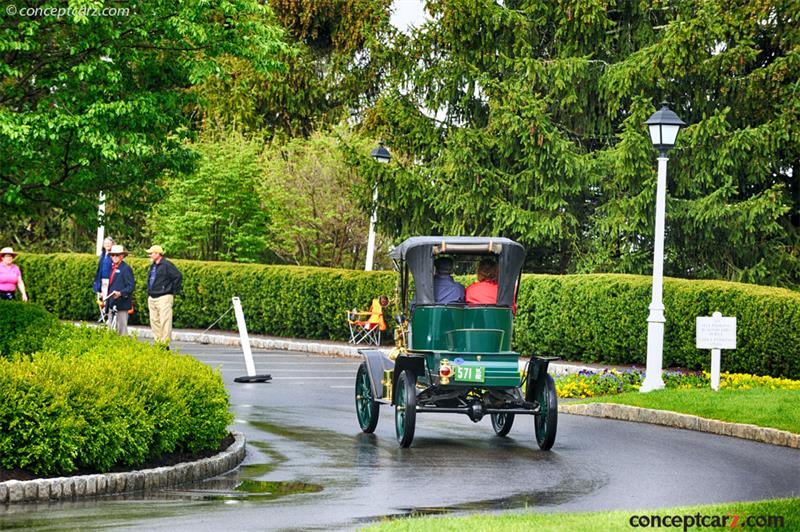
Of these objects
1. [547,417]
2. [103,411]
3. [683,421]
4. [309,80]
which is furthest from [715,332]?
[309,80]

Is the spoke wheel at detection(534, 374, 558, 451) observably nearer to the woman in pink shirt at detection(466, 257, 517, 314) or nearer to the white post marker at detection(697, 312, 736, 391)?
the woman in pink shirt at detection(466, 257, 517, 314)

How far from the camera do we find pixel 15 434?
1098cm

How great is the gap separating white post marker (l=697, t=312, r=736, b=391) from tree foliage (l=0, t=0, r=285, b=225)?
7.45 metres

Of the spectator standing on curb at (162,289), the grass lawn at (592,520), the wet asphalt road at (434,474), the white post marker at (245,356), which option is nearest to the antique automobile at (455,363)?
the wet asphalt road at (434,474)

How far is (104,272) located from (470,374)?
15295mm

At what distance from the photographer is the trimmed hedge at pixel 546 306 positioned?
2430 cm

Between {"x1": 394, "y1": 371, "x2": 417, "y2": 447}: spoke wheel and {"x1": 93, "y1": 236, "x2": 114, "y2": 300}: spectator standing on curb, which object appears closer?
{"x1": 394, "y1": 371, "x2": 417, "y2": 447}: spoke wheel

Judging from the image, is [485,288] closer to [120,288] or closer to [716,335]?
[716,335]

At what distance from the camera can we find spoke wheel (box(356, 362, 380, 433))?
53.0 ft

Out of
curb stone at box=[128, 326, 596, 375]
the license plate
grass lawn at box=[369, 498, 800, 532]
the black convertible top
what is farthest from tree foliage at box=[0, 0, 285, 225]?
curb stone at box=[128, 326, 596, 375]

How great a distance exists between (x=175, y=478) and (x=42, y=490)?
4.87 ft

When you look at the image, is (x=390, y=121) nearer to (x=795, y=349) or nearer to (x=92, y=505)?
(x=795, y=349)

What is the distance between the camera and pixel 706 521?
936 centimetres

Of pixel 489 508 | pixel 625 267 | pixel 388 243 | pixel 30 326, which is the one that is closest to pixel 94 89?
pixel 30 326
